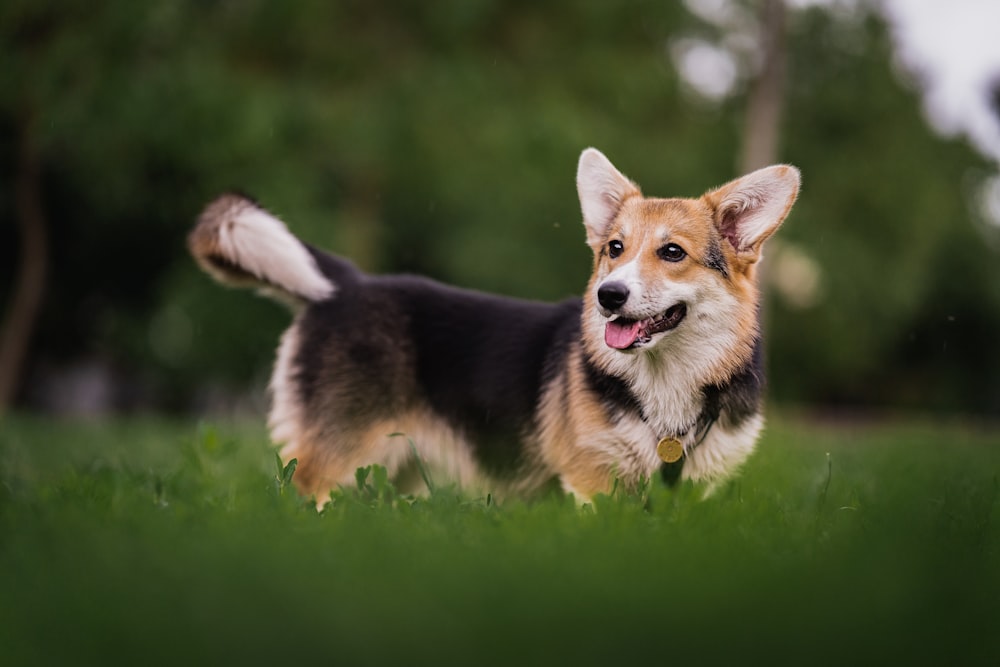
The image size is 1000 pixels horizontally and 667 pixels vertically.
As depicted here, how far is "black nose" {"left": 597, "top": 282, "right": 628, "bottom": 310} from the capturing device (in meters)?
3.52

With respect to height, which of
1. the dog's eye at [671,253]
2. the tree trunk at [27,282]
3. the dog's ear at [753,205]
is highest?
the dog's ear at [753,205]

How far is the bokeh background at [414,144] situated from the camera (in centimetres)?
1258

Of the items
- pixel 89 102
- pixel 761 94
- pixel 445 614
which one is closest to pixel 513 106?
pixel 761 94

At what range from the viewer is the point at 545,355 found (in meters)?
4.34

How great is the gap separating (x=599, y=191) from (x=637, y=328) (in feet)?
2.72

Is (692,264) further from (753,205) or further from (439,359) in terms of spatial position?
(439,359)

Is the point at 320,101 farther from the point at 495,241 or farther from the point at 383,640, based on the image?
the point at 383,640

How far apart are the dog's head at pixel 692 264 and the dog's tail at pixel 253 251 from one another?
133 cm

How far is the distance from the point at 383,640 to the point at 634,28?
47.2 ft

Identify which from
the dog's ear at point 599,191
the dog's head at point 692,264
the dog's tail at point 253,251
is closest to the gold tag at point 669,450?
the dog's head at point 692,264

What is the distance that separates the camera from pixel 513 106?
13898mm

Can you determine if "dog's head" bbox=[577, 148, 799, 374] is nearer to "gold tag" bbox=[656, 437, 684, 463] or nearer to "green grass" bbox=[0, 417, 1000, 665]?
"gold tag" bbox=[656, 437, 684, 463]

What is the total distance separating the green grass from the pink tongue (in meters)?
0.53

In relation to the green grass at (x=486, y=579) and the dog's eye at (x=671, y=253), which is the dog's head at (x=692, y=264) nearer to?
the dog's eye at (x=671, y=253)
